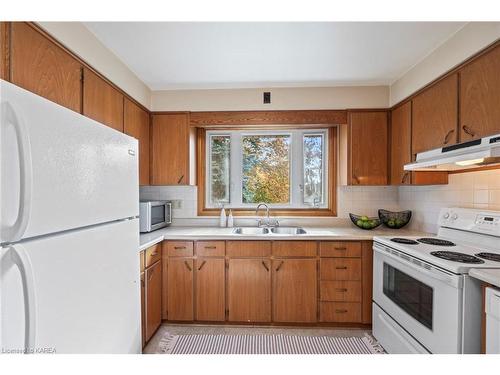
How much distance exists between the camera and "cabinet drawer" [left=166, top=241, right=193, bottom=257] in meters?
2.32

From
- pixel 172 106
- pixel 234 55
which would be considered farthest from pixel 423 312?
pixel 172 106

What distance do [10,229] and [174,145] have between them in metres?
2.08

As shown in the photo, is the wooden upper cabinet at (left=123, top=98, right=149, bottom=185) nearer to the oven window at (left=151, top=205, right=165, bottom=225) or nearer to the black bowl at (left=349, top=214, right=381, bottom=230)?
the oven window at (left=151, top=205, right=165, bottom=225)

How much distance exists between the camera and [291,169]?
2.96 metres

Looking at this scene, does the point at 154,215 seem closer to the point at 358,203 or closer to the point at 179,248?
the point at 179,248

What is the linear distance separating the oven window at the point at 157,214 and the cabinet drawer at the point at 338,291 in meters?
1.71

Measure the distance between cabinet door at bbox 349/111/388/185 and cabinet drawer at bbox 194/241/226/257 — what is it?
149 centimetres

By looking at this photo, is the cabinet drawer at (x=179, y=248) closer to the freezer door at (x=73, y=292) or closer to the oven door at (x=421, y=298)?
the freezer door at (x=73, y=292)

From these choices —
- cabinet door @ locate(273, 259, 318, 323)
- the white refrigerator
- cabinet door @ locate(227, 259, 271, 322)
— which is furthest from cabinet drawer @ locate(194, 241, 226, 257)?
the white refrigerator

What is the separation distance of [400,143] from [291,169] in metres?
1.14

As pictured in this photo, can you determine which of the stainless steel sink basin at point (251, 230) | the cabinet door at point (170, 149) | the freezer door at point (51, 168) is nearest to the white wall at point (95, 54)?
the cabinet door at point (170, 149)

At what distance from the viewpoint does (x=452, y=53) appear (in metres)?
1.73

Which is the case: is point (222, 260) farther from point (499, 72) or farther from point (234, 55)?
point (499, 72)

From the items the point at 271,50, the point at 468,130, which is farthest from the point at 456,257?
the point at 271,50
